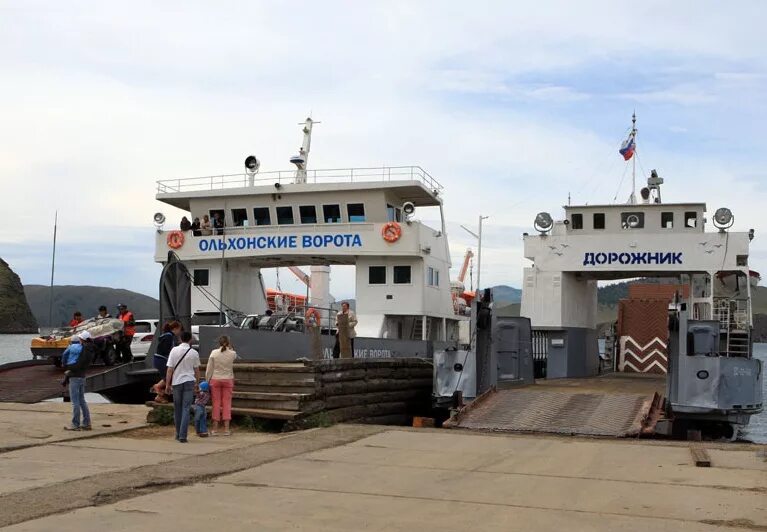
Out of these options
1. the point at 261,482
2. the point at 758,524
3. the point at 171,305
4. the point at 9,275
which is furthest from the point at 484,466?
the point at 9,275

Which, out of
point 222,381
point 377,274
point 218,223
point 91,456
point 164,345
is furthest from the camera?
point 218,223

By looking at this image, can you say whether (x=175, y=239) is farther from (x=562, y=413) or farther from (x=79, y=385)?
(x=562, y=413)

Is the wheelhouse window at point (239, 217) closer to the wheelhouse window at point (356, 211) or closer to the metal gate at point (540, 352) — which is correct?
the wheelhouse window at point (356, 211)

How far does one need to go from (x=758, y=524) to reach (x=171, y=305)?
13.9 meters

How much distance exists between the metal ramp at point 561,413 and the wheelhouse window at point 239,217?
39.2ft

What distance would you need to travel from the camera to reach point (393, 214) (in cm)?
2650

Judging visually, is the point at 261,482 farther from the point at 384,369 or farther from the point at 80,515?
the point at 384,369

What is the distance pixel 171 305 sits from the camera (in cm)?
1903

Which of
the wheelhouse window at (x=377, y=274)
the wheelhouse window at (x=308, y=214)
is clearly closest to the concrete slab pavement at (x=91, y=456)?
the wheelhouse window at (x=377, y=274)

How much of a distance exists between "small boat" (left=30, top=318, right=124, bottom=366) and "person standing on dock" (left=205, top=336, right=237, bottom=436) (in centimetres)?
881

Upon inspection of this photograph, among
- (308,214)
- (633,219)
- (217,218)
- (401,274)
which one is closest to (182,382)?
(401,274)

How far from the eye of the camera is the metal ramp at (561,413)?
47.6 feet

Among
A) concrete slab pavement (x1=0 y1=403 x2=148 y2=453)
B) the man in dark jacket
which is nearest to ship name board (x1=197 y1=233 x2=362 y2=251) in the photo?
concrete slab pavement (x1=0 y1=403 x2=148 y2=453)

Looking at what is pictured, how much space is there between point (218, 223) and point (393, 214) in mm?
5101
